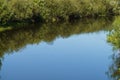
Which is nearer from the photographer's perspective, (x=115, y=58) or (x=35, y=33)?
(x=115, y=58)

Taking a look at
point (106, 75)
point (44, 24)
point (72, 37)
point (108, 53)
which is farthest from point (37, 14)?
point (106, 75)

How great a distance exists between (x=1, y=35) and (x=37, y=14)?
67.7 ft

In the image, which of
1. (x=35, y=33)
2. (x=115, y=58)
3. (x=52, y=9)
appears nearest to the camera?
(x=115, y=58)

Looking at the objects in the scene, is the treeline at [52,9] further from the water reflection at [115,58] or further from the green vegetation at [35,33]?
the water reflection at [115,58]

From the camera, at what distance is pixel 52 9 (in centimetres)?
8406

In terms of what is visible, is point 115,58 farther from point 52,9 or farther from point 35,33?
point 52,9

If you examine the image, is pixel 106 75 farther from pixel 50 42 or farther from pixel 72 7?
pixel 72 7

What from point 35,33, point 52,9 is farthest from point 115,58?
point 52,9

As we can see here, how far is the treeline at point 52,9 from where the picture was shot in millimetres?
67188

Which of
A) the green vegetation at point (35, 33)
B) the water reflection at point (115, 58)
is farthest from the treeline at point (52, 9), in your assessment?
the water reflection at point (115, 58)

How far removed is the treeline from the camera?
67188 mm

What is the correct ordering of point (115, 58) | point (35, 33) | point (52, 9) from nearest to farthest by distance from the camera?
point (115, 58), point (35, 33), point (52, 9)

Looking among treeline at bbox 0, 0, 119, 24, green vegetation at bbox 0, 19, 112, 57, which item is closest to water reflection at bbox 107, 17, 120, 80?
green vegetation at bbox 0, 19, 112, 57

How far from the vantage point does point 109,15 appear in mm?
103625
